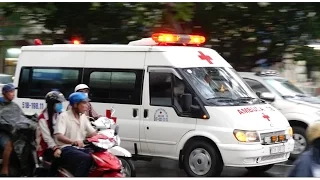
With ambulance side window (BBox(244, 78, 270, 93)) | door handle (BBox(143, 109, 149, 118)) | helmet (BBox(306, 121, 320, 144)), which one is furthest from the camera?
ambulance side window (BBox(244, 78, 270, 93))

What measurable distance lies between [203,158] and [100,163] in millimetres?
2407

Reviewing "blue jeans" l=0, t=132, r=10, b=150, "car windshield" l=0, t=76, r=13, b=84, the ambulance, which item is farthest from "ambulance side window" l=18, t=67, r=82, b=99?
"car windshield" l=0, t=76, r=13, b=84

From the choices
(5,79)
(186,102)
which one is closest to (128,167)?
(186,102)

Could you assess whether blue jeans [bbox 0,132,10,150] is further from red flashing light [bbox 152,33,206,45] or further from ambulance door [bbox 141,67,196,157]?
red flashing light [bbox 152,33,206,45]

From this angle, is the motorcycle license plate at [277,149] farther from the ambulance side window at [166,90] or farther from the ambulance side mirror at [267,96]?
the ambulance side mirror at [267,96]

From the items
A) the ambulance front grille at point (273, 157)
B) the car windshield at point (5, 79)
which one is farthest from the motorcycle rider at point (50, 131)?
the car windshield at point (5, 79)

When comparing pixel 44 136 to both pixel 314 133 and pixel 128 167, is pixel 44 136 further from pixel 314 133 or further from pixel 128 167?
pixel 314 133

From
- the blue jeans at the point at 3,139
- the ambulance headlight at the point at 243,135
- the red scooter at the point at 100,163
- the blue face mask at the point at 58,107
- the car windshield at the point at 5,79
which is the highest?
the car windshield at the point at 5,79

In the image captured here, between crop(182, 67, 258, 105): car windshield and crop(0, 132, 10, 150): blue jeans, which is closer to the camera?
crop(0, 132, 10, 150): blue jeans

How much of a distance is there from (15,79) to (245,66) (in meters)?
5.49

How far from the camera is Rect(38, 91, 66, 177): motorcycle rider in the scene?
6.39 meters

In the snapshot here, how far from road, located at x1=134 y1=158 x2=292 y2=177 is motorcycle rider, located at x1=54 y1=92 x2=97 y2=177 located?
104 inches

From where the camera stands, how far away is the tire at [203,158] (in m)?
8.09

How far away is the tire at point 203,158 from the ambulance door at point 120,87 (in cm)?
93
